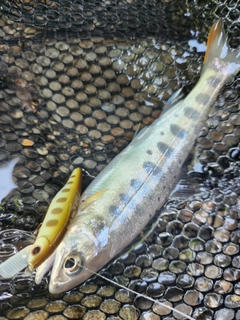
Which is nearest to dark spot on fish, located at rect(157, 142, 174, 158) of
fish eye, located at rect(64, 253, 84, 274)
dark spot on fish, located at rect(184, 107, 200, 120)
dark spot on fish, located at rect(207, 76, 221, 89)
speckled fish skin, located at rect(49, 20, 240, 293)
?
speckled fish skin, located at rect(49, 20, 240, 293)

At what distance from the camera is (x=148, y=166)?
190 centimetres

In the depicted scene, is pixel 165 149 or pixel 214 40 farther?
pixel 214 40

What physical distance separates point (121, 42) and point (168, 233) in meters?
1.12

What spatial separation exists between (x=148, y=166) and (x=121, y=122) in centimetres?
38

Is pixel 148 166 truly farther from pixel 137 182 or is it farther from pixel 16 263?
pixel 16 263

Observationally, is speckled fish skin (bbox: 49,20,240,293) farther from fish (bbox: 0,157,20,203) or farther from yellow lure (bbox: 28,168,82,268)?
fish (bbox: 0,157,20,203)

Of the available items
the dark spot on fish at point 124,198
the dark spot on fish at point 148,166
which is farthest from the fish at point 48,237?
the dark spot on fish at point 148,166

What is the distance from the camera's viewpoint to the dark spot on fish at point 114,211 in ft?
5.70

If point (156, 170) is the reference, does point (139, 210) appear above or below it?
below

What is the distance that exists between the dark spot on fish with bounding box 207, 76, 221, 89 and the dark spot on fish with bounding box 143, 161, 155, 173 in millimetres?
580

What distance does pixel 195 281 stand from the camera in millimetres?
1825

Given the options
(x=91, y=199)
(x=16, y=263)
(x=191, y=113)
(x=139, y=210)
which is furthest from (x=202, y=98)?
(x=16, y=263)

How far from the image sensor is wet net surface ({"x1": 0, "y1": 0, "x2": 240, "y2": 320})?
1811 millimetres

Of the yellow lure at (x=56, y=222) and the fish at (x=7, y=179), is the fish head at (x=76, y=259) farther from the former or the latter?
the fish at (x=7, y=179)
